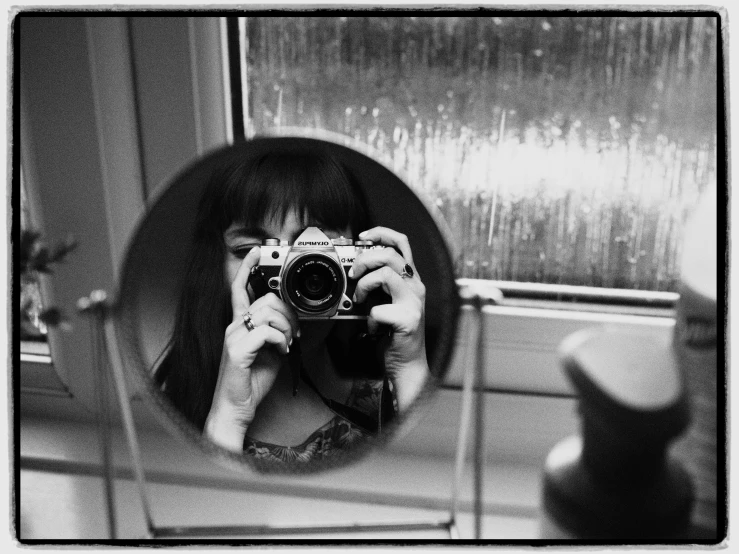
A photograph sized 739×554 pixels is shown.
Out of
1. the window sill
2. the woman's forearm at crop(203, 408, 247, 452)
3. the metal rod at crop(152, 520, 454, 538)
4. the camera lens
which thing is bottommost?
the metal rod at crop(152, 520, 454, 538)

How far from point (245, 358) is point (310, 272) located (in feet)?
0.30

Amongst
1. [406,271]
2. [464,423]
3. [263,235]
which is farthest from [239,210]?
[464,423]

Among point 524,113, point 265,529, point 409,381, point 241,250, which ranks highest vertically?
point 524,113

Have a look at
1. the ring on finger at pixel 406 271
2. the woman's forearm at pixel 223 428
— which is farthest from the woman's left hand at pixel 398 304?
the woman's forearm at pixel 223 428

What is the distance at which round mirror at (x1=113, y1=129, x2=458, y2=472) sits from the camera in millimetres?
608

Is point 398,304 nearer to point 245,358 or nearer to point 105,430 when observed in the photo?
point 245,358

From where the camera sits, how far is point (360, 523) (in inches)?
24.8

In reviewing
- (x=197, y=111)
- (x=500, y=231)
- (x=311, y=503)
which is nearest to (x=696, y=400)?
(x=500, y=231)

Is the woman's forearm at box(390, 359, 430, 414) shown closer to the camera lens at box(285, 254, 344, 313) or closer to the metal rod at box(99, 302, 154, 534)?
the camera lens at box(285, 254, 344, 313)

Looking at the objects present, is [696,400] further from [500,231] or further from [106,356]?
[106,356]

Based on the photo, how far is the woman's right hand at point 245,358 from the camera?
23.9 inches

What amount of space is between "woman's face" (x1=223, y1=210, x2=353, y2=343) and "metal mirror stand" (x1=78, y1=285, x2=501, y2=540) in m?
0.11

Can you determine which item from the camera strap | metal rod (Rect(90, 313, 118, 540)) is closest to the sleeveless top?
the camera strap

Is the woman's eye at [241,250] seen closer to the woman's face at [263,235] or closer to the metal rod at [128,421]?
the woman's face at [263,235]
